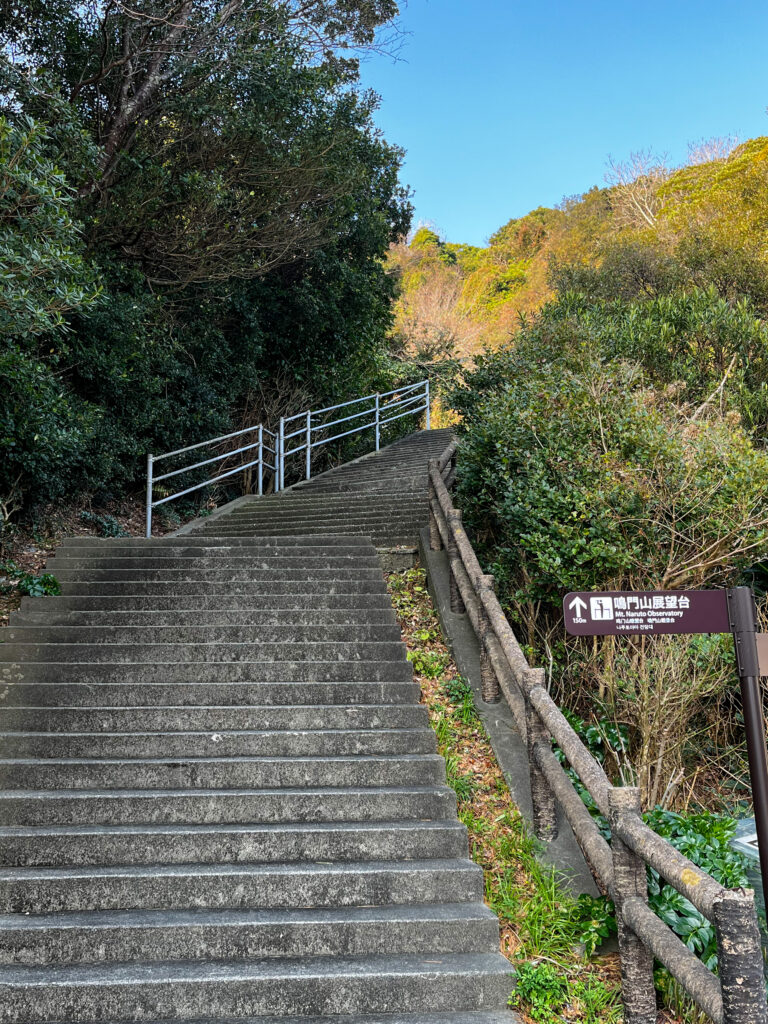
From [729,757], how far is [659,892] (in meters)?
2.51

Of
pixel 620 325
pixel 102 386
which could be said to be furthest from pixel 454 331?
pixel 102 386

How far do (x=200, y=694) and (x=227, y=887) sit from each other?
1.56 m

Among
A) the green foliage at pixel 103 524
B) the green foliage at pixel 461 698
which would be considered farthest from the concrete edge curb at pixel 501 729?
the green foliage at pixel 103 524

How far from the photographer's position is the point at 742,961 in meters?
2.10

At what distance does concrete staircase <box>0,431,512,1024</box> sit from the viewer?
3.09 meters

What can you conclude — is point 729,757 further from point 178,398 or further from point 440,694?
point 178,398

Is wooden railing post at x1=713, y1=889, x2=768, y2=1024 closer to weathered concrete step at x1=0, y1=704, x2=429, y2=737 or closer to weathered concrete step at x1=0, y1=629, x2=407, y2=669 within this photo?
weathered concrete step at x1=0, y1=704, x2=429, y2=737

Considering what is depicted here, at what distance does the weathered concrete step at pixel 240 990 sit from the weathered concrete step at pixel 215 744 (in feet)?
4.51

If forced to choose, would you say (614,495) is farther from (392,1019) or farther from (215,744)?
(392,1019)

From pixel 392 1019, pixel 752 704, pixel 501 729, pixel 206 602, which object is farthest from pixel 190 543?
pixel 752 704

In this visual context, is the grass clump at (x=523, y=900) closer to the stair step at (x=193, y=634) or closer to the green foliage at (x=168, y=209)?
the stair step at (x=193, y=634)

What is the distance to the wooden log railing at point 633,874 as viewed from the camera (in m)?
2.11

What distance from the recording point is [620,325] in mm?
10852

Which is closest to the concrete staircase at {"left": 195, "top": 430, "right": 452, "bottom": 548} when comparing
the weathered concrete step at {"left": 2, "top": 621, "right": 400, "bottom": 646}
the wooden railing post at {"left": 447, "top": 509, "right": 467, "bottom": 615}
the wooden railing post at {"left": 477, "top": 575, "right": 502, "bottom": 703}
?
the wooden railing post at {"left": 447, "top": 509, "right": 467, "bottom": 615}
